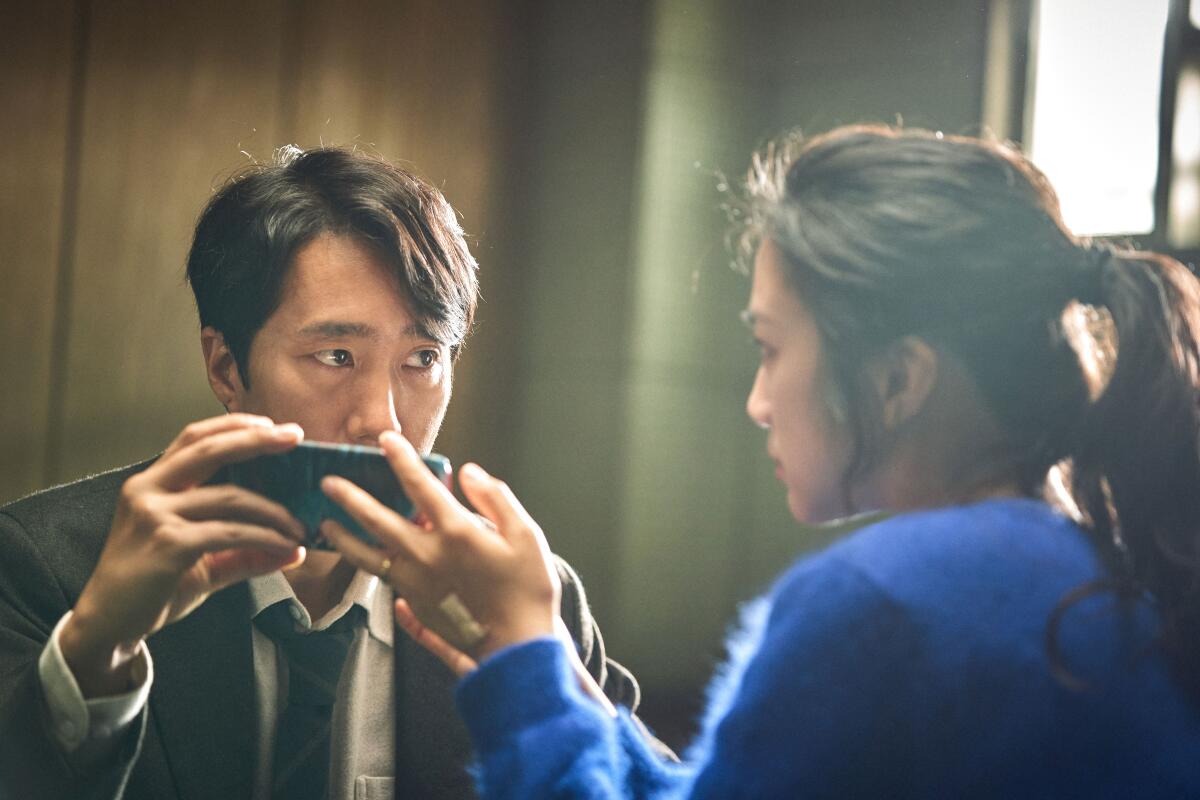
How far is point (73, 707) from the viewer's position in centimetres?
104

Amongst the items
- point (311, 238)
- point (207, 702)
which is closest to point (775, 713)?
point (207, 702)

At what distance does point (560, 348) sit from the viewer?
3.60 metres

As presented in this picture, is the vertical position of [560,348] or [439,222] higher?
[439,222]

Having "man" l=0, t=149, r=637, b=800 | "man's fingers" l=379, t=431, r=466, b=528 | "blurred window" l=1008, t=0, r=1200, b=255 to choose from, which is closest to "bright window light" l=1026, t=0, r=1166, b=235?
"blurred window" l=1008, t=0, r=1200, b=255

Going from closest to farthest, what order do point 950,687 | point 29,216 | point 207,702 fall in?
1. point 950,687
2. point 207,702
3. point 29,216

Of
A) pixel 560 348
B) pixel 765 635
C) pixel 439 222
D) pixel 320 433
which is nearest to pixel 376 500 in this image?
pixel 765 635

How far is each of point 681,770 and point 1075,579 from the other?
39 cm

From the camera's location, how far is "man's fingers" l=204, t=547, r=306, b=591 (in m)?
1.09

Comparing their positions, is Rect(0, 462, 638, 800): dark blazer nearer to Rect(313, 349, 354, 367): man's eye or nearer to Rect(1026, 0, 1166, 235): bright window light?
Rect(313, 349, 354, 367): man's eye

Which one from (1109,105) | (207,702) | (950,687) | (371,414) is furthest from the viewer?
(1109,105)

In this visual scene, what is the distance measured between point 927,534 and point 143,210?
2.36 metres

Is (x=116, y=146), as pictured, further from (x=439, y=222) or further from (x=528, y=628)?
(x=528, y=628)

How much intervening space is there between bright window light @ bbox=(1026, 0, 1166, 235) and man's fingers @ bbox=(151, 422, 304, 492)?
2367mm

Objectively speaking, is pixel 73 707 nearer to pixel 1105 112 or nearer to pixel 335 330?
pixel 335 330
